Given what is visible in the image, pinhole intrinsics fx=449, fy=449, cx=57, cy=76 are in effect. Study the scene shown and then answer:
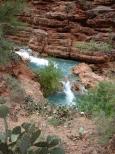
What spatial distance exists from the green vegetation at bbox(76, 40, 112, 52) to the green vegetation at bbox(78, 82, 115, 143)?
7.71 m

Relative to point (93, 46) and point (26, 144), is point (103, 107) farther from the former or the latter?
point (93, 46)

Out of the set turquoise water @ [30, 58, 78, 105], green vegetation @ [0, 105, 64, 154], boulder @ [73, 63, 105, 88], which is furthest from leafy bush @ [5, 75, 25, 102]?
boulder @ [73, 63, 105, 88]

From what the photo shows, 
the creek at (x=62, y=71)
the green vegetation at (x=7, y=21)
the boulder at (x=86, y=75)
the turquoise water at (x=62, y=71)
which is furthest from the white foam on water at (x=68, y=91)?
the green vegetation at (x=7, y=21)

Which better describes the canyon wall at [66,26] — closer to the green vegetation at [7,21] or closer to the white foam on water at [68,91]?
the white foam on water at [68,91]

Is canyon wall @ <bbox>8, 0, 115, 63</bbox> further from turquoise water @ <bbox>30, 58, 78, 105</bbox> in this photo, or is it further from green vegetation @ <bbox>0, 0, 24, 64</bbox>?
green vegetation @ <bbox>0, 0, 24, 64</bbox>

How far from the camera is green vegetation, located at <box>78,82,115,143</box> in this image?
5.13 metres

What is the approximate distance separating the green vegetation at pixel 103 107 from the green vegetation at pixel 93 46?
771 cm

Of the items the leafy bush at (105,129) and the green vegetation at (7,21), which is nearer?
the leafy bush at (105,129)

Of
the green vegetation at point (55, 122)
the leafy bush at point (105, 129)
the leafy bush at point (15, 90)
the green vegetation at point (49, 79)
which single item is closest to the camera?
the leafy bush at point (105, 129)

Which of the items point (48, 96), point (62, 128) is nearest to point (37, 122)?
point (62, 128)

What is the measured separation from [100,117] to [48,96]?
498 centimetres

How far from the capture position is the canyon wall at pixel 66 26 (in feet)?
52.5

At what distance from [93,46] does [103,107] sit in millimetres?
8596

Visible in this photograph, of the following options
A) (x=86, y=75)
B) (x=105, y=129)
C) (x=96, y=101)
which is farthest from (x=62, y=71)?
(x=105, y=129)
